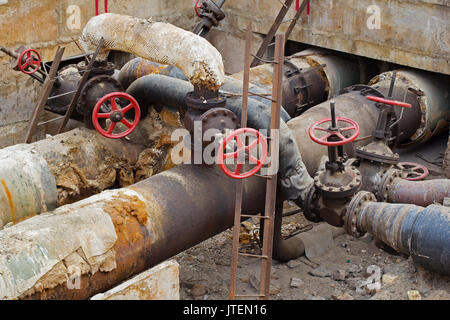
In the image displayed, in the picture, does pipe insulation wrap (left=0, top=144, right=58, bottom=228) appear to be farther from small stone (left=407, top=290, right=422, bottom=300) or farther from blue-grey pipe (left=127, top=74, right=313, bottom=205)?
small stone (left=407, top=290, right=422, bottom=300)

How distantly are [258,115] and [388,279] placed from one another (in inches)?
61.8

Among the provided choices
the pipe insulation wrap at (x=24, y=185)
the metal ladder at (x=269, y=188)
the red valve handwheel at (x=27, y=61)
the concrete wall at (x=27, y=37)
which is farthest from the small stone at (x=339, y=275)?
the concrete wall at (x=27, y=37)

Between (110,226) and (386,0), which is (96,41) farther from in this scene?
(386,0)

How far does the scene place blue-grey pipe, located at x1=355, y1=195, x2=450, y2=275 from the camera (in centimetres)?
439

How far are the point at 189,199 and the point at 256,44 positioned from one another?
15.2 ft

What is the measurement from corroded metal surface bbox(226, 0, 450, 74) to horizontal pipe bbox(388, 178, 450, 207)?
239 cm

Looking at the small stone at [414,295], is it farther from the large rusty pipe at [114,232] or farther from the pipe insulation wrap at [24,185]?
the pipe insulation wrap at [24,185]

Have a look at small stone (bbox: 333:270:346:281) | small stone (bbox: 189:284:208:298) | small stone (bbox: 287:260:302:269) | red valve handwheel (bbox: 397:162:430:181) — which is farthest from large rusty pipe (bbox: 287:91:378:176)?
small stone (bbox: 189:284:208:298)

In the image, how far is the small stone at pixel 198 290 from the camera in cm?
532

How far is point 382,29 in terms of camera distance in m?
7.52

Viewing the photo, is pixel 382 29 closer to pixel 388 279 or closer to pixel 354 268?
pixel 354 268

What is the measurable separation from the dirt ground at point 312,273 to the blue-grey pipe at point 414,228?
0.94 ft

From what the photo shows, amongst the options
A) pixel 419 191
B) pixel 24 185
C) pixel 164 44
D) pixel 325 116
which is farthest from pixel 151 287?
pixel 325 116

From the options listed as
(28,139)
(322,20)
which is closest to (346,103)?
(322,20)
